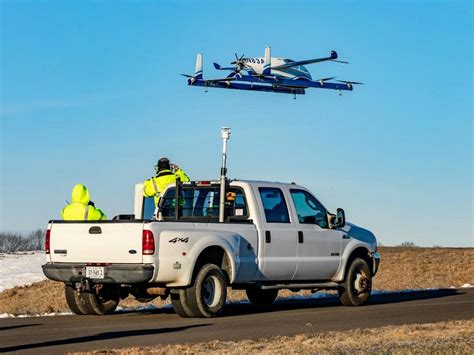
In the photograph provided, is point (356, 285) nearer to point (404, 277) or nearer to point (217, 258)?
point (217, 258)

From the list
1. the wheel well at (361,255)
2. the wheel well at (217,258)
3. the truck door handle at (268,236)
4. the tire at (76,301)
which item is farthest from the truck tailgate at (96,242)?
the wheel well at (361,255)

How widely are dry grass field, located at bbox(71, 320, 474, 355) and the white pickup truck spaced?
2.67 meters

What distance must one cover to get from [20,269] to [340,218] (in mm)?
31286

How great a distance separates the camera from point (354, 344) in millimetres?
11914

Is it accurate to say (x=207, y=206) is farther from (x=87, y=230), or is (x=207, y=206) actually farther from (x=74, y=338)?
(x=74, y=338)

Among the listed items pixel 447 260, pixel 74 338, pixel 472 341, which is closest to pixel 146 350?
pixel 74 338

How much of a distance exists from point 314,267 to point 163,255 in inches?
140

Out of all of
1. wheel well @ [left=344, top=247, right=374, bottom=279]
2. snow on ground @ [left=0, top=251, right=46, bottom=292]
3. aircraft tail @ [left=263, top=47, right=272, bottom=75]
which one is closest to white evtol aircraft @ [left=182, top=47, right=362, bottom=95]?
aircraft tail @ [left=263, top=47, right=272, bottom=75]

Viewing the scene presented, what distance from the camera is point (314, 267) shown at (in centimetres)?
1778

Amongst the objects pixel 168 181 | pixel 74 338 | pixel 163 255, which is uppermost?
pixel 168 181

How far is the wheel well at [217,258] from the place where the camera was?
15.9 m

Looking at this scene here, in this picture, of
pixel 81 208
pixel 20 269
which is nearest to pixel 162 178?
pixel 81 208

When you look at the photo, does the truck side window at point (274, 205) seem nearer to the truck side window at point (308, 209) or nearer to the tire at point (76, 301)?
the truck side window at point (308, 209)

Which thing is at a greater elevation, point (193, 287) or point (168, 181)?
point (168, 181)
